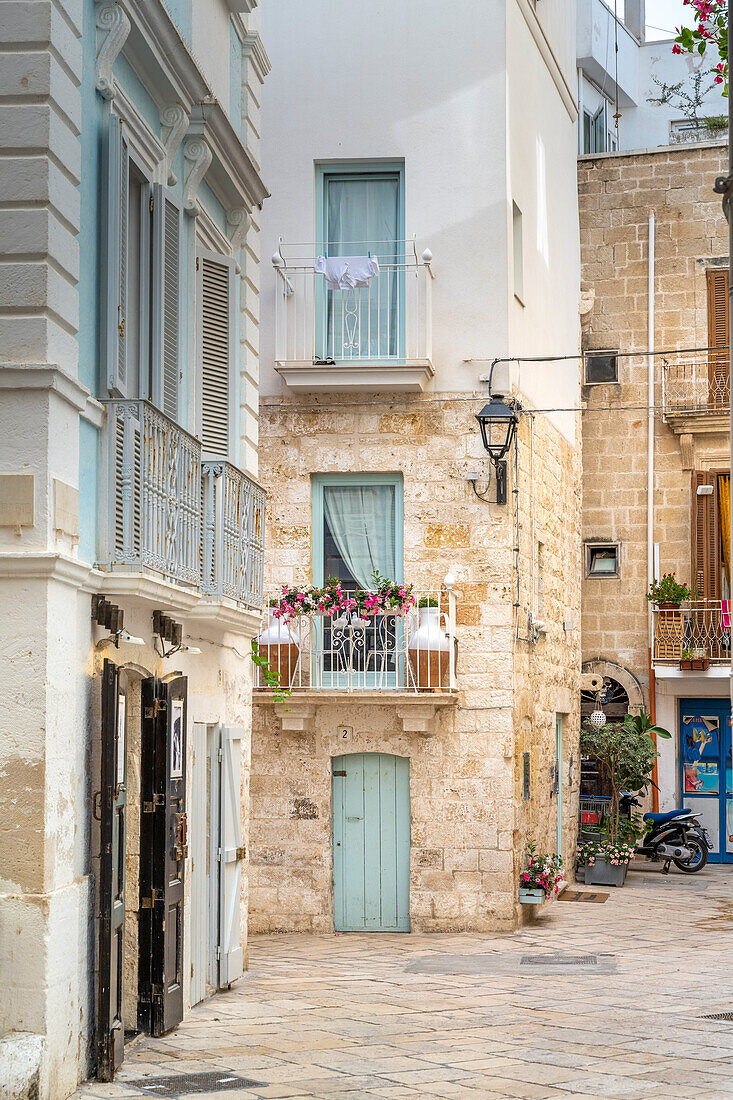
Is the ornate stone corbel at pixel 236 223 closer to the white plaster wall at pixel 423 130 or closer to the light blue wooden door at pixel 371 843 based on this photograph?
the white plaster wall at pixel 423 130

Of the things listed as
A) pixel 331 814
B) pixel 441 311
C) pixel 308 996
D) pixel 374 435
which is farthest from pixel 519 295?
pixel 308 996

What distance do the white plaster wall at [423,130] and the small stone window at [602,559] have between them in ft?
19.0

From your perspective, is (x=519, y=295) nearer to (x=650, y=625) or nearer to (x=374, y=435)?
(x=374, y=435)

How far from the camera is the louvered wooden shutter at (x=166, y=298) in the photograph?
29.1 feet

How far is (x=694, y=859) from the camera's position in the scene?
62.0ft

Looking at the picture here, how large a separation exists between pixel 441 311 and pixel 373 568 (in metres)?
2.80

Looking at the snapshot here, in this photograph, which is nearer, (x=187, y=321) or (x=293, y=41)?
(x=187, y=321)

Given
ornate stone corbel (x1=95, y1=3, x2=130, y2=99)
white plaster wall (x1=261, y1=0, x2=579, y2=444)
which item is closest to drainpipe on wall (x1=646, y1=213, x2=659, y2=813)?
white plaster wall (x1=261, y1=0, x2=579, y2=444)

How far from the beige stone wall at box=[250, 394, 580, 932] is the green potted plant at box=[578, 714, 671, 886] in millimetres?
2583

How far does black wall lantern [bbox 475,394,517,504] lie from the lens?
14.6 meters

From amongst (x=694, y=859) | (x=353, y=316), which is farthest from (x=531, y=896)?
(x=353, y=316)

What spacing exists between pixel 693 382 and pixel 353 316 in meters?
7.37

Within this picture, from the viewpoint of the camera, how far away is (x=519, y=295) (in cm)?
1574

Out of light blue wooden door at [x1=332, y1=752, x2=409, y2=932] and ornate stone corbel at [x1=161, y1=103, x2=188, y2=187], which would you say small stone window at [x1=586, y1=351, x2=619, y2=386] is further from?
ornate stone corbel at [x1=161, y1=103, x2=188, y2=187]
